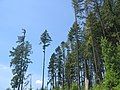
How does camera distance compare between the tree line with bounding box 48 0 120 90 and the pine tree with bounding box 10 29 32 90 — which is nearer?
the tree line with bounding box 48 0 120 90

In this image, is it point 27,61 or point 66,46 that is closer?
point 27,61

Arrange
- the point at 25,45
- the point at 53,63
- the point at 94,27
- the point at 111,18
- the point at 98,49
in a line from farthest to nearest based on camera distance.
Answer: the point at 53,63 < the point at 25,45 < the point at 98,49 < the point at 94,27 < the point at 111,18

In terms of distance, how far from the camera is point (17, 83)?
6625 centimetres

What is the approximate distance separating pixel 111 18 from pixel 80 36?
17.2 metres

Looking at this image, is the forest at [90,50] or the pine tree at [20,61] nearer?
the forest at [90,50]

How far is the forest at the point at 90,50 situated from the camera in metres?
37.4

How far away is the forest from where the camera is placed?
3744cm

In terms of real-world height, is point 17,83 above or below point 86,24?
below

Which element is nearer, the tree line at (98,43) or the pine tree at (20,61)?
the tree line at (98,43)

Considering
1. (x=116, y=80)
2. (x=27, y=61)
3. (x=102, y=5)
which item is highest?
(x=102, y=5)

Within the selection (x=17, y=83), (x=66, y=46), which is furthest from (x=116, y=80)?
(x=66, y=46)

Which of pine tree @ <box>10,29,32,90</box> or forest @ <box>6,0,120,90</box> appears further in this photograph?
pine tree @ <box>10,29,32,90</box>

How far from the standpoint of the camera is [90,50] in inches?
2372

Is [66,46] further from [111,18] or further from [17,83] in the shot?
[111,18]
